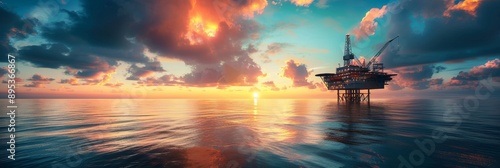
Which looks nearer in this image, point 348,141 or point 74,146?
point 74,146

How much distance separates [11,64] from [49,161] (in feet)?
38.1

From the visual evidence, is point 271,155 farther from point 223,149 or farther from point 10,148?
point 10,148

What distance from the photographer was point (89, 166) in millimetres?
12883

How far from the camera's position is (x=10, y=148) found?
1769 cm

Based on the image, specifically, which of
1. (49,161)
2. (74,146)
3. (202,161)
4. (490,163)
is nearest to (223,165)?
(202,161)

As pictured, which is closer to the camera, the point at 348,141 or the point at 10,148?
the point at 10,148

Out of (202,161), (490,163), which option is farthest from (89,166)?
(490,163)

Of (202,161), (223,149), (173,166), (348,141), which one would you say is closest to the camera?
(173,166)

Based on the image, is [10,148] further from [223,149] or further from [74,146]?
[223,149]

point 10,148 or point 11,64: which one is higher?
point 11,64

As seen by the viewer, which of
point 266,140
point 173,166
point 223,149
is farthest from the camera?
point 266,140

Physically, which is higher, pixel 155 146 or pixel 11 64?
pixel 11 64

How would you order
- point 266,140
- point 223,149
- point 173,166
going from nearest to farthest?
point 173,166 → point 223,149 → point 266,140

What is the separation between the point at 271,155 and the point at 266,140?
5.50 meters
